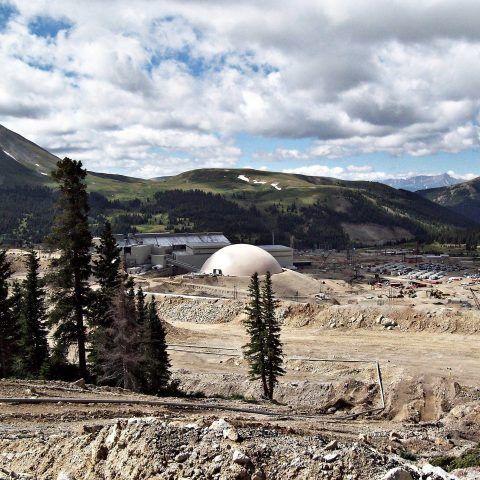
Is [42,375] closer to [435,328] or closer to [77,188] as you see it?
[77,188]

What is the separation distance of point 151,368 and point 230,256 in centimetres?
8216

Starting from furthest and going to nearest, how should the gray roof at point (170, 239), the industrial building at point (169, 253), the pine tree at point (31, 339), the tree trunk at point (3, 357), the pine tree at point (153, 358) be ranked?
the gray roof at point (170, 239) → the industrial building at point (169, 253) → the pine tree at point (31, 339) → the tree trunk at point (3, 357) → the pine tree at point (153, 358)

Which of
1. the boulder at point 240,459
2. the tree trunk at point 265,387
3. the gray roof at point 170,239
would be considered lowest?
the tree trunk at point 265,387

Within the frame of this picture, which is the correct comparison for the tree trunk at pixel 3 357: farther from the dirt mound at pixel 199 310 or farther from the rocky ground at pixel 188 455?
the dirt mound at pixel 199 310

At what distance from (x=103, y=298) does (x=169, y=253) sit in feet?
374

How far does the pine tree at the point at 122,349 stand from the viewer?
33.2 m

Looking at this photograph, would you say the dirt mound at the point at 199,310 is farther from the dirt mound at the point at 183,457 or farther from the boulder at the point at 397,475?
the boulder at the point at 397,475

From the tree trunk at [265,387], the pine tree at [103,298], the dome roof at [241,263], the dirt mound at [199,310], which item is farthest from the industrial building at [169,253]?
the pine tree at [103,298]

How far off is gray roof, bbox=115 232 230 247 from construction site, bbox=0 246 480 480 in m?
37.3

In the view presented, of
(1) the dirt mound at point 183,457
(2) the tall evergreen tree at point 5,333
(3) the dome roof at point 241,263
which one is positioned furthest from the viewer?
(3) the dome roof at point 241,263

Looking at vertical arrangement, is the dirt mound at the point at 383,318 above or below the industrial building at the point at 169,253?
below

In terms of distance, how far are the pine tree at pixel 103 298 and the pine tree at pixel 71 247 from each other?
62.2 inches

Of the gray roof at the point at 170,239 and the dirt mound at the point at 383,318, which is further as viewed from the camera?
the gray roof at the point at 170,239

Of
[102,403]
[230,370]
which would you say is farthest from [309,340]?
[102,403]
